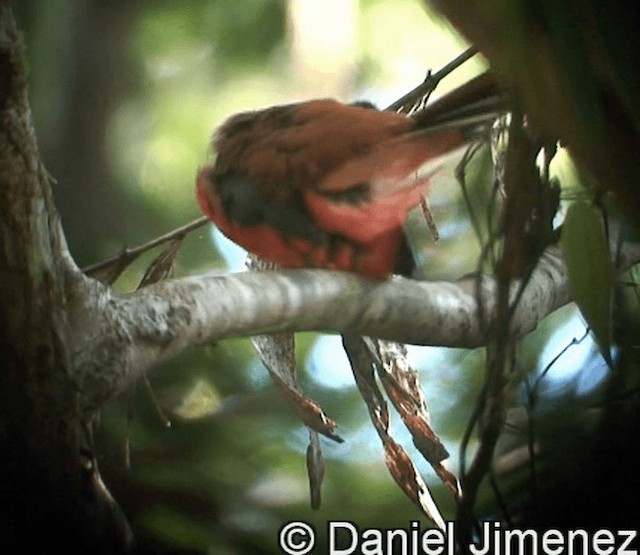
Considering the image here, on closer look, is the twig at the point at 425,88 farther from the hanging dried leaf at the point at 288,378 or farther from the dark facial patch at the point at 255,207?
the hanging dried leaf at the point at 288,378

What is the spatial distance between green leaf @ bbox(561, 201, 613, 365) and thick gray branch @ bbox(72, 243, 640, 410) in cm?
3

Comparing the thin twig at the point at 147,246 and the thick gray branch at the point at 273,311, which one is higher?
the thin twig at the point at 147,246

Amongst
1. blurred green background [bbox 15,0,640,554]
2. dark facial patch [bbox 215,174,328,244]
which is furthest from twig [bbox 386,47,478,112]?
dark facial patch [bbox 215,174,328,244]

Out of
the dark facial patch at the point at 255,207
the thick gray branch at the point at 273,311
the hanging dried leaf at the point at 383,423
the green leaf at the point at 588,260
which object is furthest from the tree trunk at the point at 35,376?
the green leaf at the point at 588,260

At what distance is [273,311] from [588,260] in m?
0.32

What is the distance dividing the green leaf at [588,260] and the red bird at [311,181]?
0.51ft

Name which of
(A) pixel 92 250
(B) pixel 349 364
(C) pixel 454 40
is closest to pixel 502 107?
(C) pixel 454 40

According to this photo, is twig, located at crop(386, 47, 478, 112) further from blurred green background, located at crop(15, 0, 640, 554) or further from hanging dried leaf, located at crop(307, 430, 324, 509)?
hanging dried leaf, located at crop(307, 430, 324, 509)

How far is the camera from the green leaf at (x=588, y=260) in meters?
0.94

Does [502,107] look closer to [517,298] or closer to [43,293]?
[517,298]

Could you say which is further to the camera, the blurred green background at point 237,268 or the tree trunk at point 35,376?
the blurred green background at point 237,268

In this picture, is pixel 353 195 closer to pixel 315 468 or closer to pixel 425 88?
pixel 425 88

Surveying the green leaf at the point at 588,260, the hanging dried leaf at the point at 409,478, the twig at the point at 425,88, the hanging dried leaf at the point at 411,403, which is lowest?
the hanging dried leaf at the point at 409,478

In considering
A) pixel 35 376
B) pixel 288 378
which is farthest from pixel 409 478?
pixel 35 376
